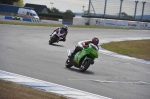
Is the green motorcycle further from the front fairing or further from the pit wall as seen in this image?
the pit wall

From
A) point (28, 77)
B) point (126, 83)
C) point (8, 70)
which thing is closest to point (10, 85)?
point (28, 77)

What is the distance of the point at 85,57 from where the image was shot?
12.5 m

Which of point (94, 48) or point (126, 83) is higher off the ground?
point (94, 48)

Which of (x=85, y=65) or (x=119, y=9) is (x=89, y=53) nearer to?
(x=85, y=65)

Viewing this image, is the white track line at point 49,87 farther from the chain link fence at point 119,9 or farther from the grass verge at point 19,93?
the chain link fence at point 119,9

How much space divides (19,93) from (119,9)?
1831 inches

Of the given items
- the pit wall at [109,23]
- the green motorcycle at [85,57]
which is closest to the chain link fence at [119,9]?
the pit wall at [109,23]

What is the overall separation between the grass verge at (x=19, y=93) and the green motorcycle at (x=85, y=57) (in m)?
4.58

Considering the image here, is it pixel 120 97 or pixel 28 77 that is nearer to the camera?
pixel 120 97

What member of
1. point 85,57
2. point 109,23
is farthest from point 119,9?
point 85,57

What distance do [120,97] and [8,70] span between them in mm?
3307

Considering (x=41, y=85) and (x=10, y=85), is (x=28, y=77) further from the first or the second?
(x=10, y=85)

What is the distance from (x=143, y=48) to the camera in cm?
2719

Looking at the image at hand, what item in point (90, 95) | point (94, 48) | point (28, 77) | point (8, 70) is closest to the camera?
point (90, 95)
